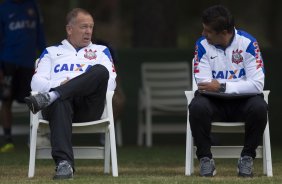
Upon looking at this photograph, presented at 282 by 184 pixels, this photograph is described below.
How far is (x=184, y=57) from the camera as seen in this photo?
1448 cm

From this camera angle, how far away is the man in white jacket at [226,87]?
8500mm

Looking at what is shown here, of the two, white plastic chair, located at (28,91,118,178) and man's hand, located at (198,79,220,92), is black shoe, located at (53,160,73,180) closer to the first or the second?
white plastic chair, located at (28,91,118,178)

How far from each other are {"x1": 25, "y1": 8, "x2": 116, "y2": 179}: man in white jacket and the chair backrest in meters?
5.13

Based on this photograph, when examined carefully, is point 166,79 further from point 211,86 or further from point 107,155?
point 211,86

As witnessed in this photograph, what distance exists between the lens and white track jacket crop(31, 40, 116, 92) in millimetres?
8797

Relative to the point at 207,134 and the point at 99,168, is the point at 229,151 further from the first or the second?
the point at 99,168

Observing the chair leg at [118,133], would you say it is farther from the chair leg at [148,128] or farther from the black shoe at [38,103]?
the black shoe at [38,103]

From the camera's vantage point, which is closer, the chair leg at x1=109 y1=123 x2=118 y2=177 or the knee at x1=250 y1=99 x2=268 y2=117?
the knee at x1=250 y1=99 x2=268 y2=117

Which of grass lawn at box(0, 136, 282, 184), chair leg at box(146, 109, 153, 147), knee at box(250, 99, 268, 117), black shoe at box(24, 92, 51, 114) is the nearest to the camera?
grass lawn at box(0, 136, 282, 184)

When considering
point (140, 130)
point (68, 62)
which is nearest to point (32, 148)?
point (68, 62)

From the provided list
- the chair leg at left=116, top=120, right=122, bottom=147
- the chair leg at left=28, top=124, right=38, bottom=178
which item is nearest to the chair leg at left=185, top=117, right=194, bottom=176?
the chair leg at left=28, top=124, right=38, bottom=178

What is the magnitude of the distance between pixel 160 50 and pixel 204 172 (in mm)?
6068

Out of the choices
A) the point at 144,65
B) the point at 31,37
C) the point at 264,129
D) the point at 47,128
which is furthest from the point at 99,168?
the point at 144,65

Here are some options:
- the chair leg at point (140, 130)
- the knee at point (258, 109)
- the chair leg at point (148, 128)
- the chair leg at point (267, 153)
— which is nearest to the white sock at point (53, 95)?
the knee at point (258, 109)
